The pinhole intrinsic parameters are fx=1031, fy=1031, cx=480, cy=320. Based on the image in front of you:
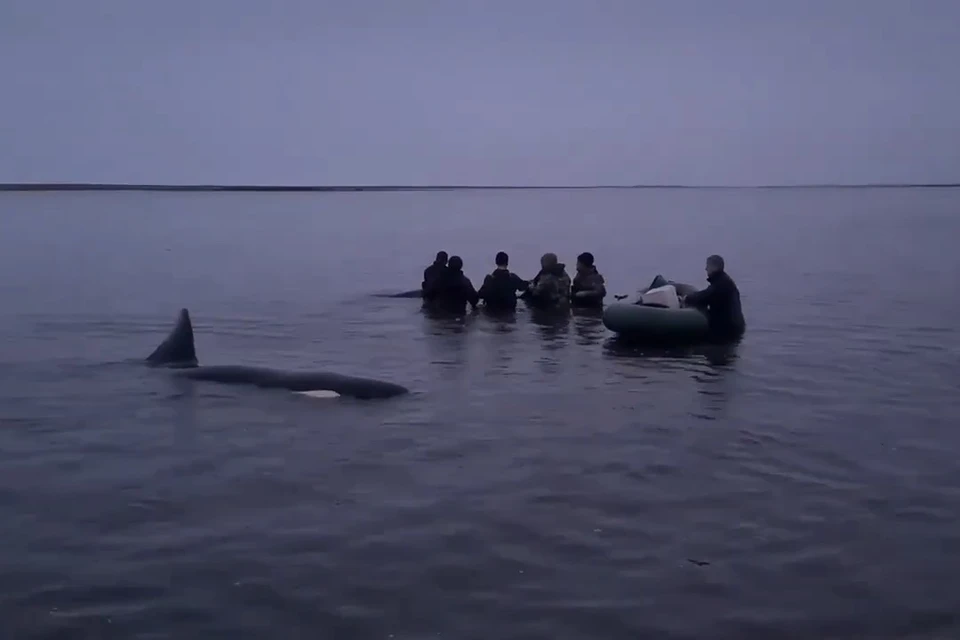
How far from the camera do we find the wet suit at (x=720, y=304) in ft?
71.0

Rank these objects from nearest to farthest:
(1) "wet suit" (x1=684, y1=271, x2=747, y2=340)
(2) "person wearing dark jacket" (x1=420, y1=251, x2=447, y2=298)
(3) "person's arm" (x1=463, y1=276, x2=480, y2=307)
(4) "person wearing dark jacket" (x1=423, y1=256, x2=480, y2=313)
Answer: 1. (1) "wet suit" (x1=684, y1=271, x2=747, y2=340)
2. (2) "person wearing dark jacket" (x1=420, y1=251, x2=447, y2=298)
3. (4) "person wearing dark jacket" (x1=423, y1=256, x2=480, y2=313)
4. (3) "person's arm" (x1=463, y1=276, x2=480, y2=307)

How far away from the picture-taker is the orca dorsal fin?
61.5 ft

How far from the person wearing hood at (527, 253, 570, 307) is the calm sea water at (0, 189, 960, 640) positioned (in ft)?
3.88

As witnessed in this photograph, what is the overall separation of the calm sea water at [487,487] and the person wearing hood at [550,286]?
118 centimetres

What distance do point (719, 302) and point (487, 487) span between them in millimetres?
11352

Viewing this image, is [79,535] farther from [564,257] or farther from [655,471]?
[564,257]

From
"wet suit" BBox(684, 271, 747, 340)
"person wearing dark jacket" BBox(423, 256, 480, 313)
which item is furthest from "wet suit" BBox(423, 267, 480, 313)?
"wet suit" BBox(684, 271, 747, 340)

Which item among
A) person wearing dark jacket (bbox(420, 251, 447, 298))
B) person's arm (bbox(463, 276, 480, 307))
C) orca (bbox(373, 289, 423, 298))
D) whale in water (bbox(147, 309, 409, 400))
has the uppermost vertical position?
person wearing dark jacket (bbox(420, 251, 447, 298))

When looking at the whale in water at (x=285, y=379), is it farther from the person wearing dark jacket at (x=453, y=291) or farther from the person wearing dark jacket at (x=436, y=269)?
the person wearing dark jacket at (x=453, y=291)

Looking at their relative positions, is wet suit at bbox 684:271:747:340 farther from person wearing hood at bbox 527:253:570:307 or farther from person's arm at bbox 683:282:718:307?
person wearing hood at bbox 527:253:570:307

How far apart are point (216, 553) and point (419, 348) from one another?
496 inches

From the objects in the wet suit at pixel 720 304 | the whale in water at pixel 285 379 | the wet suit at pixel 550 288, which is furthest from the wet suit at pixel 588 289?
the whale in water at pixel 285 379

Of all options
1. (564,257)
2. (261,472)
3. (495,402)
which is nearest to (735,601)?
(261,472)

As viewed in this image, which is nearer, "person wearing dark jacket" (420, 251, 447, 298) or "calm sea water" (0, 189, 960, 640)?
"calm sea water" (0, 189, 960, 640)
